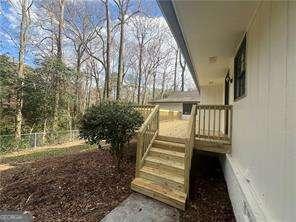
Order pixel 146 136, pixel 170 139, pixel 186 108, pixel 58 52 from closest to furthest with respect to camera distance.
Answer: pixel 146 136
pixel 170 139
pixel 58 52
pixel 186 108

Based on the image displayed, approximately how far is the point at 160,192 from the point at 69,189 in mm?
2083

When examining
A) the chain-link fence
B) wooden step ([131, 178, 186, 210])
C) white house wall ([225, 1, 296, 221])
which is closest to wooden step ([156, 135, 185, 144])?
wooden step ([131, 178, 186, 210])

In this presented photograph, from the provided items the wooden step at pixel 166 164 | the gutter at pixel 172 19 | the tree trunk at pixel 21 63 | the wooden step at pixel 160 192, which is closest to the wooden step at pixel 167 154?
the wooden step at pixel 166 164

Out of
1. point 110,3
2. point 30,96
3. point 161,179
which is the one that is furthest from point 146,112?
point 110,3

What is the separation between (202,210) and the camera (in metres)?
4.95

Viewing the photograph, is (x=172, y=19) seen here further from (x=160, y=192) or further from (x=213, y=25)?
(x=160, y=192)

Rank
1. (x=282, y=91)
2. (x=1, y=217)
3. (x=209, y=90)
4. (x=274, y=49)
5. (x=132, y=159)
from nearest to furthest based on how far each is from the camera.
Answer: (x=282, y=91), (x=274, y=49), (x=1, y=217), (x=132, y=159), (x=209, y=90)

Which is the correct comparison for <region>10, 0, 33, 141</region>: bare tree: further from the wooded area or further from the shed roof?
the shed roof

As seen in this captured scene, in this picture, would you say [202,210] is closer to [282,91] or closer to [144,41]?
[282,91]

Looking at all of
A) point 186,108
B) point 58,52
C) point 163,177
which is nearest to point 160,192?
point 163,177

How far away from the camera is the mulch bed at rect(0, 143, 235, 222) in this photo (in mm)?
4816

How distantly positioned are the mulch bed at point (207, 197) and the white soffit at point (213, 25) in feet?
10.7

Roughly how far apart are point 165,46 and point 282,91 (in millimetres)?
32005

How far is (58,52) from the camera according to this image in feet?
61.6
